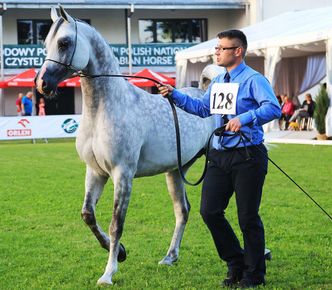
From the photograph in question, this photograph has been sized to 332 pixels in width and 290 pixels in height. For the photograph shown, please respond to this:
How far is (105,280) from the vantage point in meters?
6.57

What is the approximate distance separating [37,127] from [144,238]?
2030 centimetres

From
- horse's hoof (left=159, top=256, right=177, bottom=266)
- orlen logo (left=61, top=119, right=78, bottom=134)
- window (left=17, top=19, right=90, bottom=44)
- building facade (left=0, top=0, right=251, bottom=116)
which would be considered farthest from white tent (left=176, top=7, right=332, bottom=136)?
horse's hoof (left=159, top=256, right=177, bottom=266)

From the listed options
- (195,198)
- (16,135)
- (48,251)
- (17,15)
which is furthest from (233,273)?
(17,15)

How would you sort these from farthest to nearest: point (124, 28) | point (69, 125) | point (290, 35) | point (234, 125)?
point (124, 28), point (69, 125), point (290, 35), point (234, 125)

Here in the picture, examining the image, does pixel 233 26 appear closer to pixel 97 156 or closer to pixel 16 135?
pixel 16 135

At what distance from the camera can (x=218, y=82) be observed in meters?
6.41

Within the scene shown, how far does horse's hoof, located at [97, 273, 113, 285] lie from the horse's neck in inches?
54.4

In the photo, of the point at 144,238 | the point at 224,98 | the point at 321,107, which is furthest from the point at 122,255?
the point at 321,107

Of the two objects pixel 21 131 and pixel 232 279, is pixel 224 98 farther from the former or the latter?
pixel 21 131

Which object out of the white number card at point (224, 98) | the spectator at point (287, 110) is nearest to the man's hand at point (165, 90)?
the white number card at point (224, 98)

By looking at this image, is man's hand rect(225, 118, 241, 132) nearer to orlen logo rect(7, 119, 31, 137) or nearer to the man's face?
the man's face

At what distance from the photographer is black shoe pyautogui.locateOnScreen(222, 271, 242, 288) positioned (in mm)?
6427

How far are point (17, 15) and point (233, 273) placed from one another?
38.3 metres

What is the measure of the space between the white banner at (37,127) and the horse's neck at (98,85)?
69.5 feet
